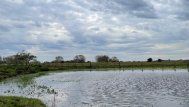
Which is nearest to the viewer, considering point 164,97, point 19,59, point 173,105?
point 173,105

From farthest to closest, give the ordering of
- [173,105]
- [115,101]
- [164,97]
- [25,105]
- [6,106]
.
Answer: [164,97] → [115,101] → [173,105] → [25,105] → [6,106]

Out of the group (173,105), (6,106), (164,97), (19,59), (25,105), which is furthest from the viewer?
(19,59)

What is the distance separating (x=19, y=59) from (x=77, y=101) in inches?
3963

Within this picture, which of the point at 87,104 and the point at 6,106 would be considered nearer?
the point at 6,106

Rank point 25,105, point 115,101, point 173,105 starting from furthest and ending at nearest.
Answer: point 115,101
point 173,105
point 25,105

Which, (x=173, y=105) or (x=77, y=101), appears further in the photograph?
(x=77, y=101)

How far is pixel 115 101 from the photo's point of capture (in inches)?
1394

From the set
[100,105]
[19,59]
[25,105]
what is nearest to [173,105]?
[100,105]

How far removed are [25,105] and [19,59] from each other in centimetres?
10616

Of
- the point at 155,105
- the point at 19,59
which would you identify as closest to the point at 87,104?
the point at 155,105

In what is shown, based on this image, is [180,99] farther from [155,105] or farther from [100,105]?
[100,105]

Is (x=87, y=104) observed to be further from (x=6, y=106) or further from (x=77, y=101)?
(x=6, y=106)

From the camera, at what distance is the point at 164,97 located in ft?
127

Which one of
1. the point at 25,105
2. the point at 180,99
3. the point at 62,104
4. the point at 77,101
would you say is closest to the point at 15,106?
the point at 25,105
